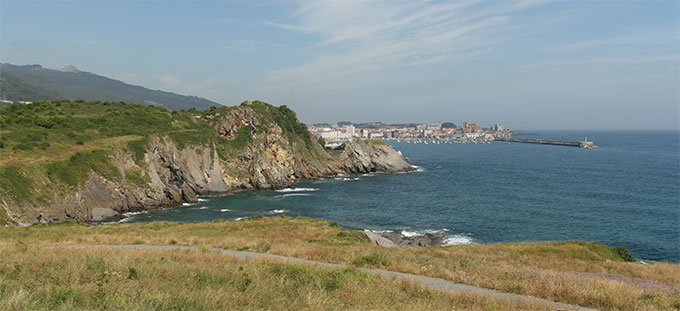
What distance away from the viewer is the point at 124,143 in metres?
62.7

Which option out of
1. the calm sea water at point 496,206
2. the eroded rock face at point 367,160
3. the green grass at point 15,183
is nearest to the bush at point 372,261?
the calm sea water at point 496,206

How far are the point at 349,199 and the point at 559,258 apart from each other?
47.0m

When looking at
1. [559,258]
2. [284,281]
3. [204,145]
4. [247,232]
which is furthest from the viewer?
[204,145]

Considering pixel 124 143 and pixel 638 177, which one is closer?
pixel 124 143

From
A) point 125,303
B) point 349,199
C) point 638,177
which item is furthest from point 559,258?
point 638,177

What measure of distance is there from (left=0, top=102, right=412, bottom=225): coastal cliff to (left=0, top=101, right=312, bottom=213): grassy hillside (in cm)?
14

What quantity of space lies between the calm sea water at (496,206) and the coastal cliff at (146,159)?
549 centimetres

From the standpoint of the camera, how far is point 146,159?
6375 centimetres

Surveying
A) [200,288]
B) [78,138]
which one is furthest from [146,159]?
[200,288]

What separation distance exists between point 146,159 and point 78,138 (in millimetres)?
10945

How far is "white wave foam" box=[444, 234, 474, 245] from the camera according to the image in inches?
1667

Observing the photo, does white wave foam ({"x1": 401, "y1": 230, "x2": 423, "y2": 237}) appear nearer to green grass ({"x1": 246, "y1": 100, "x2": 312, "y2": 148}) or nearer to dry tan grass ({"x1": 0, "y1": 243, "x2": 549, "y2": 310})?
dry tan grass ({"x1": 0, "y1": 243, "x2": 549, "y2": 310})

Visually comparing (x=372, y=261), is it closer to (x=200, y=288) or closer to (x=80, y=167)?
(x=200, y=288)

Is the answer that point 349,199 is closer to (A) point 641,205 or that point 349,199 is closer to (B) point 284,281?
(A) point 641,205
